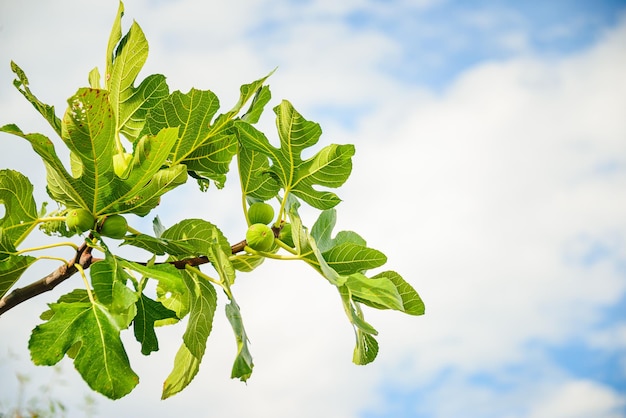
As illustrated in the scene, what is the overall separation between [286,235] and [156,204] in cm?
31

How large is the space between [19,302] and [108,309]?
0.86 feet

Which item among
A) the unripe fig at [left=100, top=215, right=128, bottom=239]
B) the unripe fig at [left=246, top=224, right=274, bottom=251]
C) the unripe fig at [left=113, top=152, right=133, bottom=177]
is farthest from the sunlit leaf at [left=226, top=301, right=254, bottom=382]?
the unripe fig at [left=113, top=152, right=133, bottom=177]

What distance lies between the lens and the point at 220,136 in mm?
1583

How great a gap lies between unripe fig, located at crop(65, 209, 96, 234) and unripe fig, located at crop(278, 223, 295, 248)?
1.42ft

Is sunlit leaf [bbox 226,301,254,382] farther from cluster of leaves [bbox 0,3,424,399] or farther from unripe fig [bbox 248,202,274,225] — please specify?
unripe fig [bbox 248,202,274,225]

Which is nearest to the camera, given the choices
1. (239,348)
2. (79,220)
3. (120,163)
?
(239,348)

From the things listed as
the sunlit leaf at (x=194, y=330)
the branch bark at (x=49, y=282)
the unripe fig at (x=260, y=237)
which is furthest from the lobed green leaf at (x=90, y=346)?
the unripe fig at (x=260, y=237)

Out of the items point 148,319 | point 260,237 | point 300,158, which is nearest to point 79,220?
point 148,319

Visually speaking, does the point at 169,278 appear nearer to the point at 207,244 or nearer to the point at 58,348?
the point at 207,244

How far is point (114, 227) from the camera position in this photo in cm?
142

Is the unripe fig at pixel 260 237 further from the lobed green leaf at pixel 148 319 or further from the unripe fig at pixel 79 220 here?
the unripe fig at pixel 79 220

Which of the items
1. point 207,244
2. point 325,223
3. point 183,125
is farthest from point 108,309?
point 325,223

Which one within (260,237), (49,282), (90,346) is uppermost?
(260,237)

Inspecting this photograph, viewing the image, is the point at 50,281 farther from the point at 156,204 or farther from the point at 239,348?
the point at 239,348
